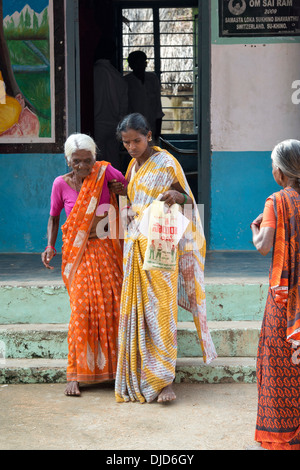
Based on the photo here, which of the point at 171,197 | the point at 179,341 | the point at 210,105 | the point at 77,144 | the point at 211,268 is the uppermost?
the point at 210,105

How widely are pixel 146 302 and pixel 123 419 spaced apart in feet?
2.37

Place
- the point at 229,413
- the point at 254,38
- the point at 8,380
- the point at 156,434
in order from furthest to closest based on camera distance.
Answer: the point at 254,38 < the point at 8,380 < the point at 229,413 < the point at 156,434

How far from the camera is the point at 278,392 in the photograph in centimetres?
339

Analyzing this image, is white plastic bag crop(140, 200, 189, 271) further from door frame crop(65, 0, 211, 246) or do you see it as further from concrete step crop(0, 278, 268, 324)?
door frame crop(65, 0, 211, 246)

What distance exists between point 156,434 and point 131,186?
5.03 feet

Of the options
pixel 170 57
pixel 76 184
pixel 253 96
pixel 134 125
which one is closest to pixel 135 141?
pixel 134 125

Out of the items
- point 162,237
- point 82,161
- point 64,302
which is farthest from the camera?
point 64,302

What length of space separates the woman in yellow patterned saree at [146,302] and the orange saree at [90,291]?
0.18 metres

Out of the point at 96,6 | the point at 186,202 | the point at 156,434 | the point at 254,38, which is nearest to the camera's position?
the point at 156,434

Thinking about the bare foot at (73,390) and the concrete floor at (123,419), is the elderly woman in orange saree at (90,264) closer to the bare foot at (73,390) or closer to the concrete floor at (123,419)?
the bare foot at (73,390)

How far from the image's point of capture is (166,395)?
4.19 m

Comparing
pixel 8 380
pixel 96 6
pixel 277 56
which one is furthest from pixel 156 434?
pixel 96 6

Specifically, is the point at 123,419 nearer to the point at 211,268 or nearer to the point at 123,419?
the point at 123,419

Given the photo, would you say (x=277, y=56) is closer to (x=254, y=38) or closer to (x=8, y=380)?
(x=254, y=38)
